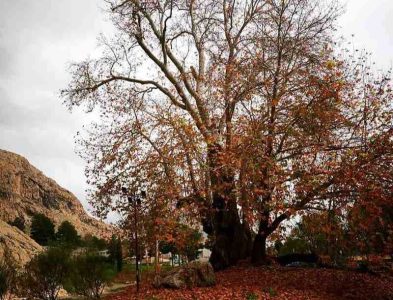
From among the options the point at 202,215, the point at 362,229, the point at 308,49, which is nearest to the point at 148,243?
the point at 202,215

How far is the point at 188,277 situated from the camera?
1283 cm

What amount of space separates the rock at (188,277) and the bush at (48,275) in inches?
132

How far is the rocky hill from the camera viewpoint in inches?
4370

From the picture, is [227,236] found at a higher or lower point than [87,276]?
higher

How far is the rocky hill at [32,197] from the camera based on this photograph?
111 metres

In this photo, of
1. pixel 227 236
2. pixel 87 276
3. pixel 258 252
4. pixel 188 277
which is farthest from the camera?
pixel 227 236

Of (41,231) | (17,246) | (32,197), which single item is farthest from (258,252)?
(32,197)

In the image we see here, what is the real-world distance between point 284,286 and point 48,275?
7893mm

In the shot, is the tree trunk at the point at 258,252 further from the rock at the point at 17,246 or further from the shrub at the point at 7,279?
the rock at the point at 17,246

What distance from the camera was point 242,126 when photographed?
14.6 meters

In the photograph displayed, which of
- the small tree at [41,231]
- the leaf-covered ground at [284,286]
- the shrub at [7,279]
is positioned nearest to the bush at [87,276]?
the leaf-covered ground at [284,286]

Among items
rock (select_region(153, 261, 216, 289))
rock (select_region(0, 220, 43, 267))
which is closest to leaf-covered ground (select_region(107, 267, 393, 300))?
rock (select_region(153, 261, 216, 289))

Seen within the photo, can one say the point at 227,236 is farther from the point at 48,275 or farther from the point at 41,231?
the point at 41,231

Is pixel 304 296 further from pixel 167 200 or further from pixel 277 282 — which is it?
pixel 167 200
